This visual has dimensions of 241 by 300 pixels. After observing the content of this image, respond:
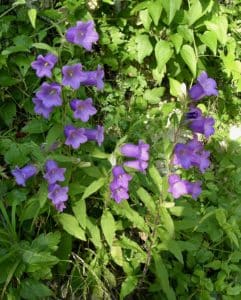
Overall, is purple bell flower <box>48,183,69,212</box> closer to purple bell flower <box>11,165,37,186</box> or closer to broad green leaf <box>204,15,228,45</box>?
purple bell flower <box>11,165,37,186</box>

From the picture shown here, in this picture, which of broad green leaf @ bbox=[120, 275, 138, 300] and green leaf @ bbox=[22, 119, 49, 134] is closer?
broad green leaf @ bbox=[120, 275, 138, 300]

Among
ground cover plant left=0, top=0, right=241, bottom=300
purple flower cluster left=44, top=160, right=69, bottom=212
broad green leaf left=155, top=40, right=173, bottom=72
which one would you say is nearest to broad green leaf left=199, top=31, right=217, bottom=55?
ground cover plant left=0, top=0, right=241, bottom=300

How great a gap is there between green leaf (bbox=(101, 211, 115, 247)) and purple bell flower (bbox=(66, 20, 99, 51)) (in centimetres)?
81

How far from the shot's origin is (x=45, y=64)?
7.78 feet

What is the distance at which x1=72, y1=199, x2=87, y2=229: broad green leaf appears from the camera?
2611 millimetres

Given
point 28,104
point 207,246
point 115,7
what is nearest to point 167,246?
point 207,246

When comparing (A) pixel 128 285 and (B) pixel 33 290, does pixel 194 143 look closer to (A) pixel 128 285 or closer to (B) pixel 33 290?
(A) pixel 128 285

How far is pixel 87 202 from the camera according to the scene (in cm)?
298

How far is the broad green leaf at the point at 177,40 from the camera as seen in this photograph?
378 centimetres

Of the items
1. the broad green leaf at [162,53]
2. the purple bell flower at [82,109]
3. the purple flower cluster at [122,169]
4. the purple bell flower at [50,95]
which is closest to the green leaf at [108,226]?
the purple flower cluster at [122,169]

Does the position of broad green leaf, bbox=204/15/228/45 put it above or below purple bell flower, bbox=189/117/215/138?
below

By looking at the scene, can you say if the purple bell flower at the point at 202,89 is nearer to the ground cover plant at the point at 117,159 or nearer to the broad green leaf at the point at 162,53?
the ground cover plant at the point at 117,159

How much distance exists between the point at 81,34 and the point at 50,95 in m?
0.30

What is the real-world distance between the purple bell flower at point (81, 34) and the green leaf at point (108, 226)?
812 mm
